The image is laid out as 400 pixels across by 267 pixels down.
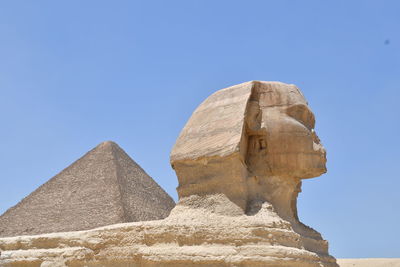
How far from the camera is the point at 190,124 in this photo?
812cm

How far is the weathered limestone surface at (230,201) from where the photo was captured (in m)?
6.82

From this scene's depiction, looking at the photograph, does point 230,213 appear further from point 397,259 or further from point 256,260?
point 397,259

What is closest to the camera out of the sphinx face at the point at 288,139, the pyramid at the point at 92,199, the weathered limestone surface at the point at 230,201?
the weathered limestone surface at the point at 230,201

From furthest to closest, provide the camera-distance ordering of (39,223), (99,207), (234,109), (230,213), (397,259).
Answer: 1. (397,259)
2. (39,223)
3. (99,207)
4. (234,109)
5. (230,213)

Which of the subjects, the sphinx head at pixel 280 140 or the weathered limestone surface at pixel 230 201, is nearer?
the weathered limestone surface at pixel 230 201

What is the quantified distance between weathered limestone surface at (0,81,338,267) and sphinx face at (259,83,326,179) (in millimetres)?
11

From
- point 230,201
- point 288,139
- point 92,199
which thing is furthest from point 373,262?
point 230,201

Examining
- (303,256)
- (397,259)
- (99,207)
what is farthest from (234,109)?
(397,259)

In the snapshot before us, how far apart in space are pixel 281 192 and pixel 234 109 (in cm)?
110

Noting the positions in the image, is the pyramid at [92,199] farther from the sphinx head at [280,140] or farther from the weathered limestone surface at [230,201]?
the sphinx head at [280,140]

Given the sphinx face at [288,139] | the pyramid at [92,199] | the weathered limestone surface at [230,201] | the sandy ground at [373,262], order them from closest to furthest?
the weathered limestone surface at [230,201]
the sphinx face at [288,139]
the pyramid at [92,199]
the sandy ground at [373,262]

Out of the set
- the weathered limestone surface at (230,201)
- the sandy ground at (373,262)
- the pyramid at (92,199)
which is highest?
the pyramid at (92,199)

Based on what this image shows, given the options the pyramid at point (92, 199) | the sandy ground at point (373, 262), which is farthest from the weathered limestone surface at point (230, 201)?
the sandy ground at point (373, 262)

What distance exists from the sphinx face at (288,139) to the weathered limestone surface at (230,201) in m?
0.01
